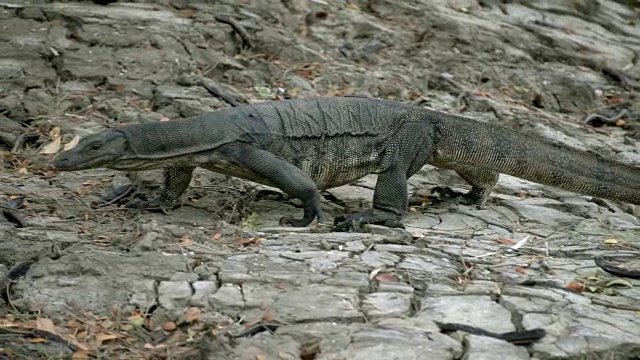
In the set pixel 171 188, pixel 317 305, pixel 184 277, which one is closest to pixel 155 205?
pixel 171 188

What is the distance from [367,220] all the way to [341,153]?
2.38ft

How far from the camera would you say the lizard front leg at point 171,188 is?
24.1 ft

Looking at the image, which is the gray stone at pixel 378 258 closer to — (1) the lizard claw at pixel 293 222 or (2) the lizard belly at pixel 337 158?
(1) the lizard claw at pixel 293 222

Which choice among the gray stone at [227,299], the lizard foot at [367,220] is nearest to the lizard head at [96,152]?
the lizard foot at [367,220]

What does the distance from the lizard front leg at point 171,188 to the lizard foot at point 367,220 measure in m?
1.21

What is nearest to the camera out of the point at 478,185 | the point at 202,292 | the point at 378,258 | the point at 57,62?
the point at 202,292

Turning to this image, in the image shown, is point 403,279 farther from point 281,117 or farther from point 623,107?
point 623,107

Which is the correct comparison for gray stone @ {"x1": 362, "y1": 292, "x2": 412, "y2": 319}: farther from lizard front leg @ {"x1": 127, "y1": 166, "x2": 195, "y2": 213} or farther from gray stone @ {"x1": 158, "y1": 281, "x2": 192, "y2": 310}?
lizard front leg @ {"x1": 127, "y1": 166, "x2": 195, "y2": 213}

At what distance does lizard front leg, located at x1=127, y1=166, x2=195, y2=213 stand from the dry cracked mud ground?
0.47 feet

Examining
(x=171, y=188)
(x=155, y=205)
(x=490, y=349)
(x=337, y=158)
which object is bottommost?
(x=155, y=205)

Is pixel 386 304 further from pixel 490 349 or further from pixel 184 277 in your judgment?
pixel 184 277

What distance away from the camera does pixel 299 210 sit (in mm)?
7578

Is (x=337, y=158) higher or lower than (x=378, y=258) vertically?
lower

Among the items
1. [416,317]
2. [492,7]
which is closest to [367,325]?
[416,317]
